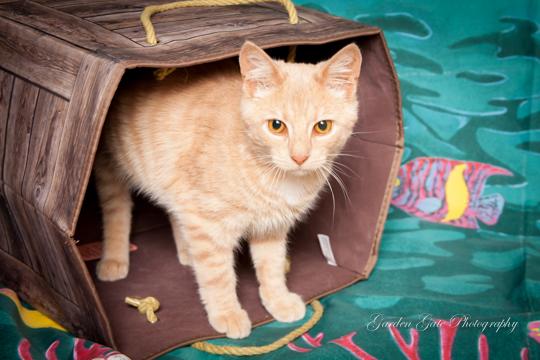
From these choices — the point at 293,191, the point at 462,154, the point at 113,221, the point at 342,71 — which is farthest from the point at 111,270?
the point at 462,154

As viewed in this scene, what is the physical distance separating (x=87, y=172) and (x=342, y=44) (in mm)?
1166

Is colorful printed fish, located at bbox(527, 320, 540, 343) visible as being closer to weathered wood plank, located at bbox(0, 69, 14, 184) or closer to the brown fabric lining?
the brown fabric lining

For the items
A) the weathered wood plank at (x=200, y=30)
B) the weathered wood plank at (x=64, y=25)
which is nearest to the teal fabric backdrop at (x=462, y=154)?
the weathered wood plank at (x=200, y=30)

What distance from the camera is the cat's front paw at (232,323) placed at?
72.1 inches

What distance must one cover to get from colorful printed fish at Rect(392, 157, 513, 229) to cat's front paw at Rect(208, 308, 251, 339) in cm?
115

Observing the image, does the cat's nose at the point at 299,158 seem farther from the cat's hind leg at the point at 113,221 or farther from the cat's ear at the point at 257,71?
the cat's hind leg at the point at 113,221

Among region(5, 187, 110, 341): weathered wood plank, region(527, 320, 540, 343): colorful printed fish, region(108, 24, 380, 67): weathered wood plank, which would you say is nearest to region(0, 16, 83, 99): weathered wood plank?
region(108, 24, 380, 67): weathered wood plank

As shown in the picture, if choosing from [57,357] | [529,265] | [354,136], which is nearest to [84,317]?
[57,357]

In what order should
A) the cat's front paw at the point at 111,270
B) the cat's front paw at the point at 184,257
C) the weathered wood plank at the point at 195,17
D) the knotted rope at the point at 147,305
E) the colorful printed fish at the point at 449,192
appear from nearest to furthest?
the weathered wood plank at the point at 195,17 → the knotted rope at the point at 147,305 → the cat's front paw at the point at 111,270 → the cat's front paw at the point at 184,257 → the colorful printed fish at the point at 449,192

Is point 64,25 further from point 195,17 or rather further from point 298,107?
point 298,107

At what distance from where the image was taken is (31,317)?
1.88m

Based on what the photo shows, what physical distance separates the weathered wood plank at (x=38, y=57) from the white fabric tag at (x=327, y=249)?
119cm

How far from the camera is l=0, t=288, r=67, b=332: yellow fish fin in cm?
183

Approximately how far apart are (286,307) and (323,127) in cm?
64
